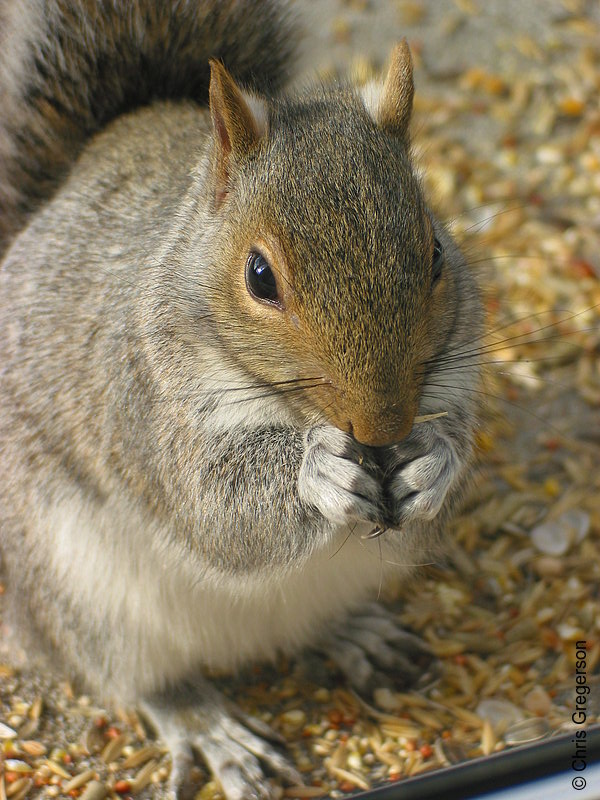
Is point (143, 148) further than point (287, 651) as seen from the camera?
No

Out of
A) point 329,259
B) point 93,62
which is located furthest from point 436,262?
point 93,62

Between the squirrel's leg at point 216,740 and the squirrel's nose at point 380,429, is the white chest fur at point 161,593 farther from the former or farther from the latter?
the squirrel's nose at point 380,429

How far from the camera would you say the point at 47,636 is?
2.31 meters

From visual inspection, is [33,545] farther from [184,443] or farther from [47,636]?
[184,443]

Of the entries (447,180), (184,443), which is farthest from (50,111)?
(447,180)

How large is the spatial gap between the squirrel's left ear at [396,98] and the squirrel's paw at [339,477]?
54 centimetres

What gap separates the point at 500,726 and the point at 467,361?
81 centimetres

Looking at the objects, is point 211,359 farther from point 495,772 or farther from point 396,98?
point 495,772

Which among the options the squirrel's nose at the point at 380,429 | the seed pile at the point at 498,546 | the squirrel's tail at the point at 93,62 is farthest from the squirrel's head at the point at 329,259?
the squirrel's tail at the point at 93,62

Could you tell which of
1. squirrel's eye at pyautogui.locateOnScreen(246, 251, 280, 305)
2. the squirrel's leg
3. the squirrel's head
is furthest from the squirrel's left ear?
the squirrel's leg

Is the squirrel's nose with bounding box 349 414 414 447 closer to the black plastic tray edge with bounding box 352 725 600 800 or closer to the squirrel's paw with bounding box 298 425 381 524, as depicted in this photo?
the squirrel's paw with bounding box 298 425 381 524

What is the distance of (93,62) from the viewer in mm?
2330

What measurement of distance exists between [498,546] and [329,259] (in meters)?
1.35

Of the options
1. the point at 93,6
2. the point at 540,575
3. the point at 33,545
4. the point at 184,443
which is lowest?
the point at 540,575
